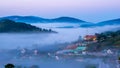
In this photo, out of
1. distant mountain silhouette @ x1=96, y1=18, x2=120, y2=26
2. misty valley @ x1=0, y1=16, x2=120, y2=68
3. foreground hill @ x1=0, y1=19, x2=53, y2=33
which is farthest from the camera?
distant mountain silhouette @ x1=96, y1=18, x2=120, y2=26

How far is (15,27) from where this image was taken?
5688 millimetres

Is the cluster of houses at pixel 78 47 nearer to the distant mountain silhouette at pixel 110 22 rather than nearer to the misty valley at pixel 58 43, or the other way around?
the misty valley at pixel 58 43

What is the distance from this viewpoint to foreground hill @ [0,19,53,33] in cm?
565

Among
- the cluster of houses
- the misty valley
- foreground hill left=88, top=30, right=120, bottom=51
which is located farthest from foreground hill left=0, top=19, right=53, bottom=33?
foreground hill left=88, top=30, right=120, bottom=51

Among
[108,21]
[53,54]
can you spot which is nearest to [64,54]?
[53,54]

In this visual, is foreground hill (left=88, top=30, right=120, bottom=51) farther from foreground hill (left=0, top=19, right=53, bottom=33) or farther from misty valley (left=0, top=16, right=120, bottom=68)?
foreground hill (left=0, top=19, right=53, bottom=33)

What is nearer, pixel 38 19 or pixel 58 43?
pixel 58 43

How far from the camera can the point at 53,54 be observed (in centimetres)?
558

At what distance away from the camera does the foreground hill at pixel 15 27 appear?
18.5ft

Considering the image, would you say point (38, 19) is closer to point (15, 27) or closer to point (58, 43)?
point (15, 27)

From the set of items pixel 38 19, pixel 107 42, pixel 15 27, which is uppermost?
pixel 38 19

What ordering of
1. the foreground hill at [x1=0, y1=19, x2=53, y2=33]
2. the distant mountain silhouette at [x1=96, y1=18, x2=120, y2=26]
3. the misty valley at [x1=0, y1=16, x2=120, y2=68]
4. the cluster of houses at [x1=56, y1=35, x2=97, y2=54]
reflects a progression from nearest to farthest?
1. the misty valley at [x1=0, y1=16, x2=120, y2=68]
2. the cluster of houses at [x1=56, y1=35, x2=97, y2=54]
3. the foreground hill at [x1=0, y1=19, x2=53, y2=33]
4. the distant mountain silhouette at [x1=96, y1=18, x2=120, y2=26]

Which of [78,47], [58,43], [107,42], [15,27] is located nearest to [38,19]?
[15,27]

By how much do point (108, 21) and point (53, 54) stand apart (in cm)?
134
